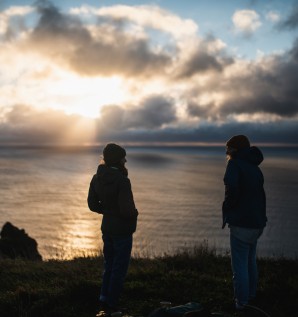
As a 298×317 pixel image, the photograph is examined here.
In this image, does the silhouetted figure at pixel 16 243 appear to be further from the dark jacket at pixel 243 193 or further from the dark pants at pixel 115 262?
the dark jacket at pixel 243 193

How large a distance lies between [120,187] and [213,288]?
3.23 metres

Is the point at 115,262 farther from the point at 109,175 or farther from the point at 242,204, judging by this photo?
the point at 242,204

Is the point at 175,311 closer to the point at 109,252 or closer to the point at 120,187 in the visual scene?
the point at 109,252

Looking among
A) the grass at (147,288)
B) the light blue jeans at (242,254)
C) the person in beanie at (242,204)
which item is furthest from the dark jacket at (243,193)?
the grass at (147,288)

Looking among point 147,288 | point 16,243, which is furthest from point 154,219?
point 147,288

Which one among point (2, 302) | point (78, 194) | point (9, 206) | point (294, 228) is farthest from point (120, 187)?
point (78, 194)

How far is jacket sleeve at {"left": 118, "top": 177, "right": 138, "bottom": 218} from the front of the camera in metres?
5.23

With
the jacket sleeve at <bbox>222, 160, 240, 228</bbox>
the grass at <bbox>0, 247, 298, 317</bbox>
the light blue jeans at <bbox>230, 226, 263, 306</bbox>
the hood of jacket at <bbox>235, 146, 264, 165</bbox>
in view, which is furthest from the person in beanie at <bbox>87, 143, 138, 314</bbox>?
the hood of jacket at <bbox>235, 146, 264, 165</bbox>

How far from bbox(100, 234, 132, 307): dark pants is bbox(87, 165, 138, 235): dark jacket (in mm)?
189

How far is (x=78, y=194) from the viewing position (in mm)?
87312

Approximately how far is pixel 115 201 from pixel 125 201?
243 mm

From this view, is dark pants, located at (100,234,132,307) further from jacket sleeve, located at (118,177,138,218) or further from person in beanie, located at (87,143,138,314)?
jacket sleeve, located at (118,177,138,218)

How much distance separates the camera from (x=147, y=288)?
698cm

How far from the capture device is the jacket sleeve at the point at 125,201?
5230 mm
